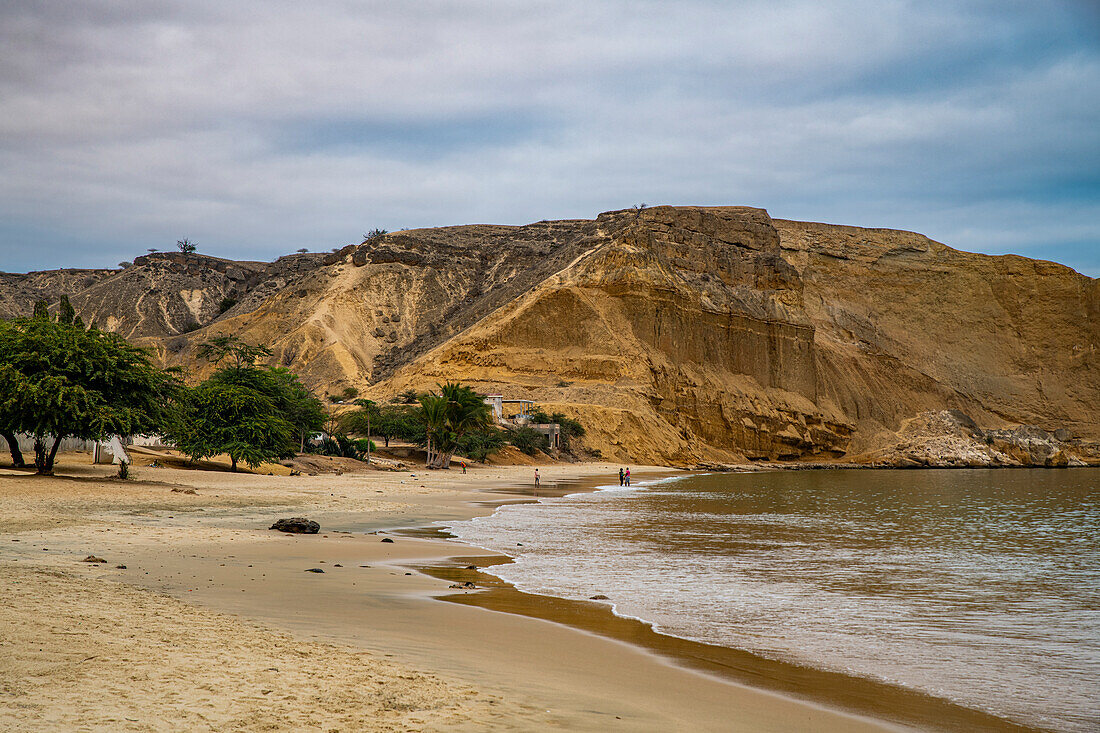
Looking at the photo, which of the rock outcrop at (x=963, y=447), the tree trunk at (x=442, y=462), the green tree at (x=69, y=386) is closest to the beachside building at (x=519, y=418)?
the tree trunk at (x=442, y=462)

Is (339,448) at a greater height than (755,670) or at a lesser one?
lesser

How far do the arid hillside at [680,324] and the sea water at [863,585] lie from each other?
45545 millimetres

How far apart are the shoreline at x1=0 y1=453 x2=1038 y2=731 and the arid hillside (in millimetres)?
54164

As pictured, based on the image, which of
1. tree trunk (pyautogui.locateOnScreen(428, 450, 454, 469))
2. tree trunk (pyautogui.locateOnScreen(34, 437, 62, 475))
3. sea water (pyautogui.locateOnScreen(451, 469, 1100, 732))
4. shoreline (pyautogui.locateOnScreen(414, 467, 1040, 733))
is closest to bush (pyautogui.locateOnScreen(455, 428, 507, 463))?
tree trunk (pyautogui.locateOnScreen(428, 450, 454, 469))

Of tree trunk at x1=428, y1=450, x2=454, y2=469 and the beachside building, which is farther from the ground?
the beachside building

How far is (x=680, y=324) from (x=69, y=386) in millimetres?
69648

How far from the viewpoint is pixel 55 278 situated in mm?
127875

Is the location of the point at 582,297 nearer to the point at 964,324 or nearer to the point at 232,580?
the point at 964,324

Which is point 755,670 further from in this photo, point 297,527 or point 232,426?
→ point 232,426

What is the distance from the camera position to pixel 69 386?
883 inches

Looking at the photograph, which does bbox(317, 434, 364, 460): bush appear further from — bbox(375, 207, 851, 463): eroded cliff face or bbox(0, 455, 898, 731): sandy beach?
bbox(0, 455, 898, 731): sandy beach

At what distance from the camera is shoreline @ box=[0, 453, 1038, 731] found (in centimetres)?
604

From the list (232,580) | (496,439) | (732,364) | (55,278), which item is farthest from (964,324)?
(55,278)

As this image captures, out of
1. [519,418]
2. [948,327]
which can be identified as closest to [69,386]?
[519,418]
